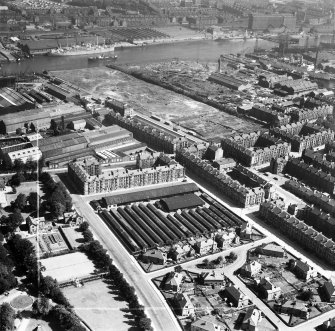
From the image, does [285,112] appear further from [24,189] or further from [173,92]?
[24,189]

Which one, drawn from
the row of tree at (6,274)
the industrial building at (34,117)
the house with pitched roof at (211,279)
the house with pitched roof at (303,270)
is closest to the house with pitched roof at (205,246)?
the house with pitched roof at (211,279)

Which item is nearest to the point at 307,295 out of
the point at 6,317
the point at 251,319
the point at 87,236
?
the point at 251,319

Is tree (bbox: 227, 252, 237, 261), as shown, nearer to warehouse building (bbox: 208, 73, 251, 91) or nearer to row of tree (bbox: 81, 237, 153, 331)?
row of tree (bbox: 81, 237, 153, 331)

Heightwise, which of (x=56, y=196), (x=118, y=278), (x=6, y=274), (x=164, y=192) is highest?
(x=56, y=196)

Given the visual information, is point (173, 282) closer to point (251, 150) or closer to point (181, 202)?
point (181, 202)

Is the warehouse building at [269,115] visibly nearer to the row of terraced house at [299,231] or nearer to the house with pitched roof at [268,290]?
the row of terraced house at [299,231]

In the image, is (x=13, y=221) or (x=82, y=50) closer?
(x=13, y=221)
